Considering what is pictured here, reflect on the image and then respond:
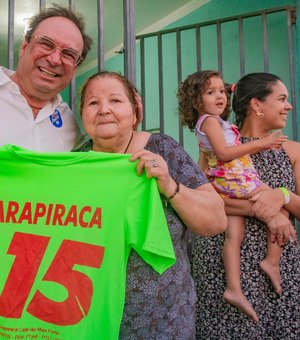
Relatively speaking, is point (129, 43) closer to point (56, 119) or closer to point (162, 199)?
point (56, 119)

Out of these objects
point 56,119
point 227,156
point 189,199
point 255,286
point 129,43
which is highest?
point 129,43

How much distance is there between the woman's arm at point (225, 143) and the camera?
6.34 ft

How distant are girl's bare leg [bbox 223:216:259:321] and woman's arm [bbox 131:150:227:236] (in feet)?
1.39

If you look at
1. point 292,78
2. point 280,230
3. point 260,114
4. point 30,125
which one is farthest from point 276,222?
point 292,78

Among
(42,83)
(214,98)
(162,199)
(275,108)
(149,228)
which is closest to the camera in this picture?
(149,228)

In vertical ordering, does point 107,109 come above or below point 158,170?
above

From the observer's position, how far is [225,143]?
2.07m

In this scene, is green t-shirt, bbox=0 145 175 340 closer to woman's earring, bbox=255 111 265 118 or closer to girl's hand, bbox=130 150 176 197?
girl's hand, bbox=130 150 176 197

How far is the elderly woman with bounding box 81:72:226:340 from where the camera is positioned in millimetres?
1325

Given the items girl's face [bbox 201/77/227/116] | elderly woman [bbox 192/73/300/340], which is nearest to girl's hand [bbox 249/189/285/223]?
elderly woman [bbox 192/73/300/340]

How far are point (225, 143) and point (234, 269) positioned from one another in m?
0.54

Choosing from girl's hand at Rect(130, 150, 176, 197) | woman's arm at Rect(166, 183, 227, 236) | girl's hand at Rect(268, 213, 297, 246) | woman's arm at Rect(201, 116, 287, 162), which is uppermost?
woman's arm at Rect(201, 116, 287, 162)

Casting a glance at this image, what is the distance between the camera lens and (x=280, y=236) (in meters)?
1.81

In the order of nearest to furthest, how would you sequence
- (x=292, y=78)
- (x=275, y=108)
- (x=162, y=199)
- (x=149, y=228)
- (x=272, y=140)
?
(x=149, y=228)
(x=162, y=199)
(x=272, y=140)
(x=275, y=108)
(x=292, y=78)
